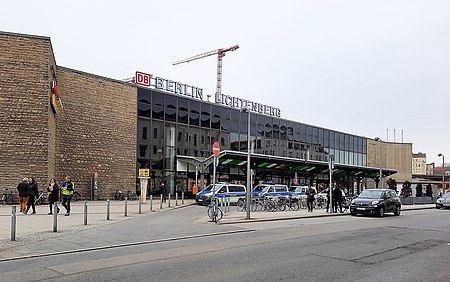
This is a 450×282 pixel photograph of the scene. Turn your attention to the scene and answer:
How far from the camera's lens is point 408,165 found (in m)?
76.6

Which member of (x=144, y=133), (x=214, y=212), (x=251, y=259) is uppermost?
(x=144, y=133)

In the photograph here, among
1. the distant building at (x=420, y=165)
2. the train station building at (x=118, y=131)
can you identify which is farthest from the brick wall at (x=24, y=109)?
the distant building at (x=420, y=165)

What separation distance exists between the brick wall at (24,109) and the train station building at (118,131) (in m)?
0.06

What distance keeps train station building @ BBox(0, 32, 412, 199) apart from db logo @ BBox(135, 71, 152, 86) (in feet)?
0.29

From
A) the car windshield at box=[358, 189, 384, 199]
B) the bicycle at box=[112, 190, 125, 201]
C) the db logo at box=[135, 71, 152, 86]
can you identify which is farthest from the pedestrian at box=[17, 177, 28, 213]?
the db logo at box=[135, 71, 152, 86]

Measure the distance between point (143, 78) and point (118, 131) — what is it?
5.98 meters

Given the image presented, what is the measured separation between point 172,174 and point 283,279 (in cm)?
3361

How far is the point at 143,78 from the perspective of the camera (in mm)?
40312

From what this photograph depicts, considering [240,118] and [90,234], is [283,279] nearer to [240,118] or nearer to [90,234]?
[90,234]

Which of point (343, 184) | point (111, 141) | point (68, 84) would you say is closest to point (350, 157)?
point (343, 184)

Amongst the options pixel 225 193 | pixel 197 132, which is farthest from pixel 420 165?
pixel 225 193

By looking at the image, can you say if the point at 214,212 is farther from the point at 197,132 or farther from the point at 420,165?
the point at 420,165

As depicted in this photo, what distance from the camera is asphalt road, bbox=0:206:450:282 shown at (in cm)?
830

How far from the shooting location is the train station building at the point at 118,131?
27.6 m
